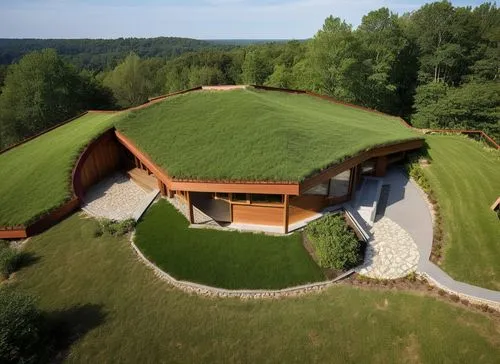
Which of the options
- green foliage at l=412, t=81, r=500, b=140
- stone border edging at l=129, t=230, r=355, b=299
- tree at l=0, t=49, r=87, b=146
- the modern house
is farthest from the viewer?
tree at l=0, t=49, r=87, b=146

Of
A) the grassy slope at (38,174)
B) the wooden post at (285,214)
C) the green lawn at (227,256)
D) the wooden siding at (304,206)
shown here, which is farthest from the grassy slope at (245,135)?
the grassy slope at (38,174)

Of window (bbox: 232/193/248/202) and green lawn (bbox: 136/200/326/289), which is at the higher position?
window (bbox: 232/193/248/202)

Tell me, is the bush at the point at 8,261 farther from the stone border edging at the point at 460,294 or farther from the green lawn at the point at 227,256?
the stone border edging at the point at 460,294

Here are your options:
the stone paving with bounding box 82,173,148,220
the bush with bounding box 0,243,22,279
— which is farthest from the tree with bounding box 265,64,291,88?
the bush with bounding box 0,243,22,279

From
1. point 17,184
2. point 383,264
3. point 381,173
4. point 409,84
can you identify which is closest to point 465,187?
point 381,173

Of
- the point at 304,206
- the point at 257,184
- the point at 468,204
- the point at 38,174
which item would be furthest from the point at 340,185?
the point at 38,174

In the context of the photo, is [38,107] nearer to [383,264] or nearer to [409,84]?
[383,264]

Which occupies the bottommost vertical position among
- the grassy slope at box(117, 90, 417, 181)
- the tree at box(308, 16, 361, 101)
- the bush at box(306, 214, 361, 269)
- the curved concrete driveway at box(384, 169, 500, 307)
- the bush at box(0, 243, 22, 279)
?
the bush at box(0, 243, 22, 279)

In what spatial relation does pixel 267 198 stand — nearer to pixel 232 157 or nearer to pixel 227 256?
pixel 232 157

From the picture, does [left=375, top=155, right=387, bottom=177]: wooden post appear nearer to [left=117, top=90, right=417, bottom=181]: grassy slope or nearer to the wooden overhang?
[left=117, top=90, right=417, bottom=181]: grassy slope
